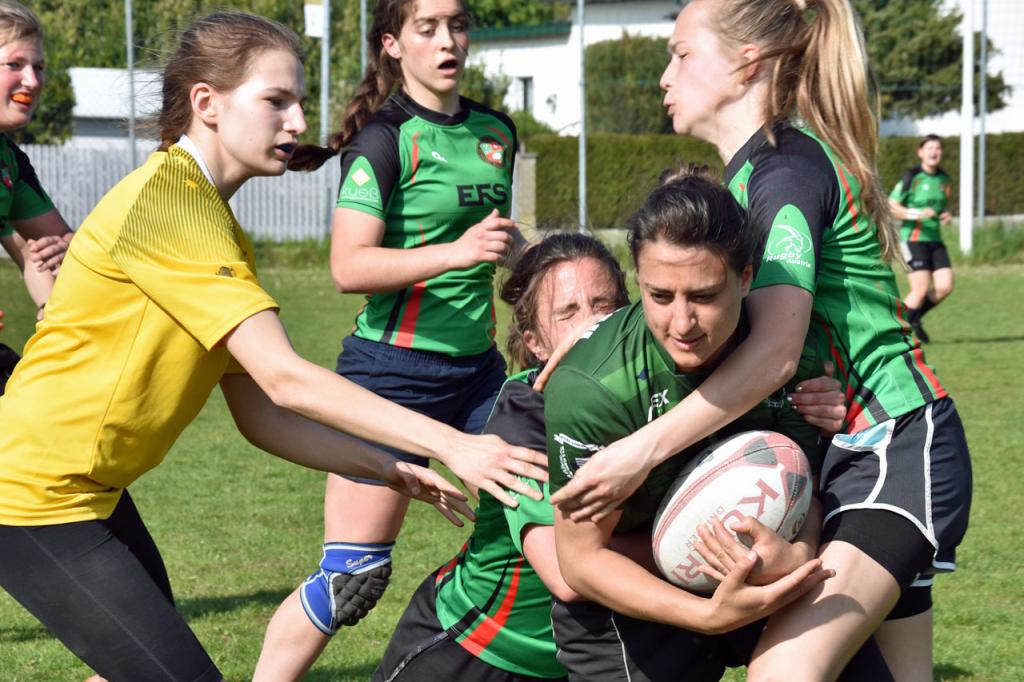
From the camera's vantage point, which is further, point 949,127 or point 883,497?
point 949,127

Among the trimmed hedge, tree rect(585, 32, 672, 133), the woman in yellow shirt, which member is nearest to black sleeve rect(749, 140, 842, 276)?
the woman in yellow shirt

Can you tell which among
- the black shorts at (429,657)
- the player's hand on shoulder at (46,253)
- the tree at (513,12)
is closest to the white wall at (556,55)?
the tree at (513,12)

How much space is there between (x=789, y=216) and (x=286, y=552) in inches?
171

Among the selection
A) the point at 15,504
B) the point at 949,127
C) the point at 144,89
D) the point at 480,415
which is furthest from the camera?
the point at 949,127

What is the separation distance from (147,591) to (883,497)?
1.69 m

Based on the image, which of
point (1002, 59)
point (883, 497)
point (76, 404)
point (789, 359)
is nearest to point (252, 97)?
point (76, 404)

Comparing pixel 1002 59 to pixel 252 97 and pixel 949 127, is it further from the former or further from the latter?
pixel 252 97

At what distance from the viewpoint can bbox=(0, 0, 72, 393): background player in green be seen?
5016 millimetres

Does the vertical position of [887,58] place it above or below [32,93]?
above

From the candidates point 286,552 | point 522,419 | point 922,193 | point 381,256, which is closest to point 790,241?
point 522,419

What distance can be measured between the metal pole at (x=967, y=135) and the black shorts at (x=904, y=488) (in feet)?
64.7

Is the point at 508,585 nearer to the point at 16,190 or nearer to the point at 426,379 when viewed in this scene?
the point at 426,379

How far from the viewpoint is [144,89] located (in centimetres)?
411

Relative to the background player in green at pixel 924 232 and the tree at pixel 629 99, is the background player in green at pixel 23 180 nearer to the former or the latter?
the background player in green at pixel 924 232
